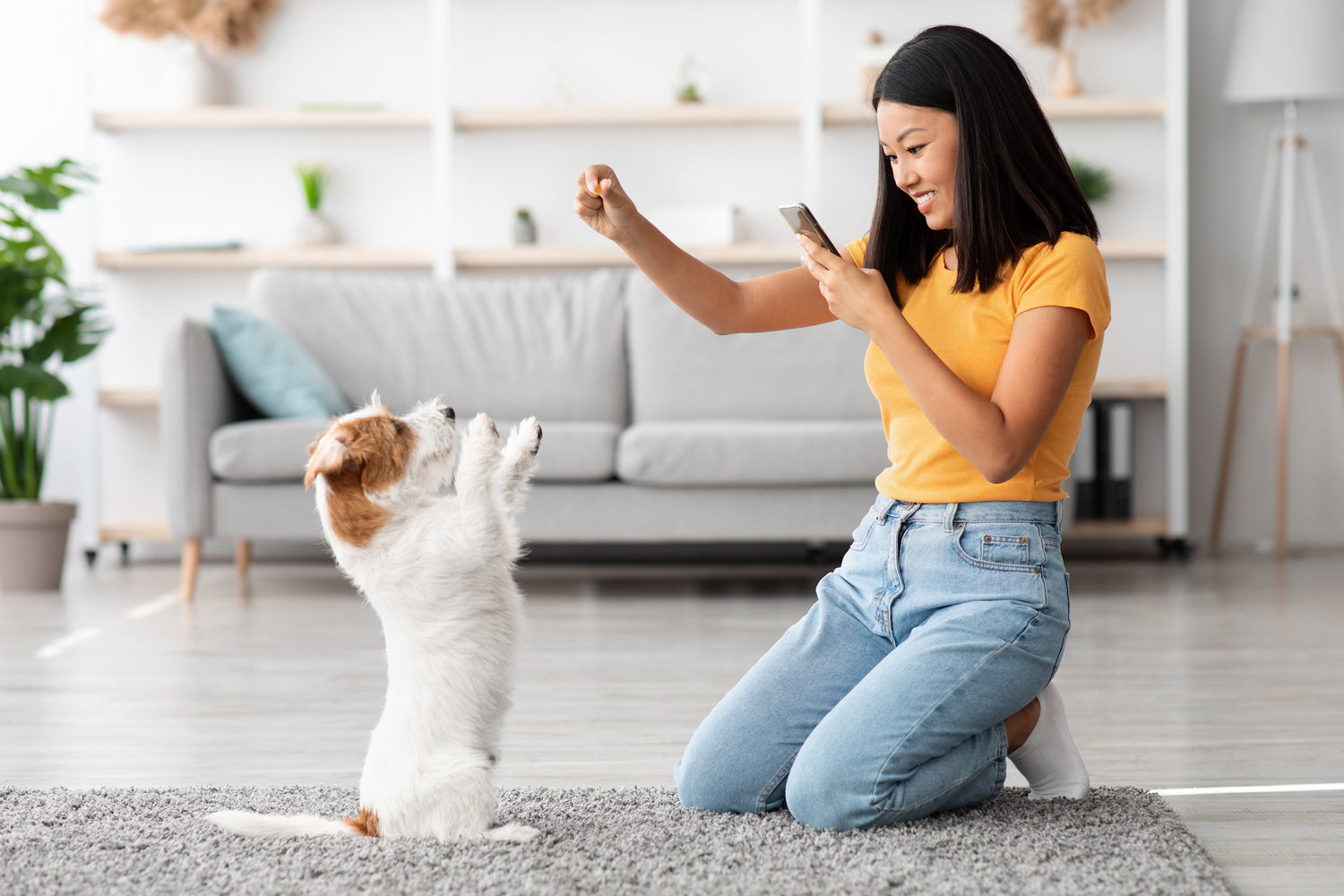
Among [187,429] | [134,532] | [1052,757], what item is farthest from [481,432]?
[134,532]

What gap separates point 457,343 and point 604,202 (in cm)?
237

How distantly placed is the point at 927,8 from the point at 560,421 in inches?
75.1

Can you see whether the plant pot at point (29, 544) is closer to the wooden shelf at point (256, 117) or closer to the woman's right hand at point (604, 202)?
the wooden shelf at point (256, 117)

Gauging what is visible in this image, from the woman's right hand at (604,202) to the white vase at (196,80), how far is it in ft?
10.2

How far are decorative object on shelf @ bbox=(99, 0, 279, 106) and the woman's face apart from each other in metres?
3.31

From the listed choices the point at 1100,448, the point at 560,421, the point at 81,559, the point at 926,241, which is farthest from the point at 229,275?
the point at 926,241

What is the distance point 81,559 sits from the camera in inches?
162

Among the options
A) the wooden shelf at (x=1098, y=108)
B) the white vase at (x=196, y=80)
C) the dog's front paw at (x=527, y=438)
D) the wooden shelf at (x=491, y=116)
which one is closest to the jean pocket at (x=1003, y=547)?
the dog's front paw at (x=527, y=438)

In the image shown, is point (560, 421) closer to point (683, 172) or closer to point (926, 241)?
point (683, 172)

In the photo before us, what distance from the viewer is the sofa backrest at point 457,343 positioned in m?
3.71

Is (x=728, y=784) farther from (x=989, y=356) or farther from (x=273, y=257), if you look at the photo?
(x=273, y=257)

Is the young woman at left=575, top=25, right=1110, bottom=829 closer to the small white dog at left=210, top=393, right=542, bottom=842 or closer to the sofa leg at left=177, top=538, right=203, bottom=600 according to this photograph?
the small white dog at left=210, top=393, right=542, bottom=842

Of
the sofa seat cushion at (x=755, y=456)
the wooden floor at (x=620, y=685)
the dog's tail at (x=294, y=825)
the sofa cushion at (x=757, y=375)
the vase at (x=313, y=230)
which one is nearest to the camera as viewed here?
the dog's tail at (x=294, y=825)

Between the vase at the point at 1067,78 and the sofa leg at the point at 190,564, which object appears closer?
the sofa leg at the point at 190,564
